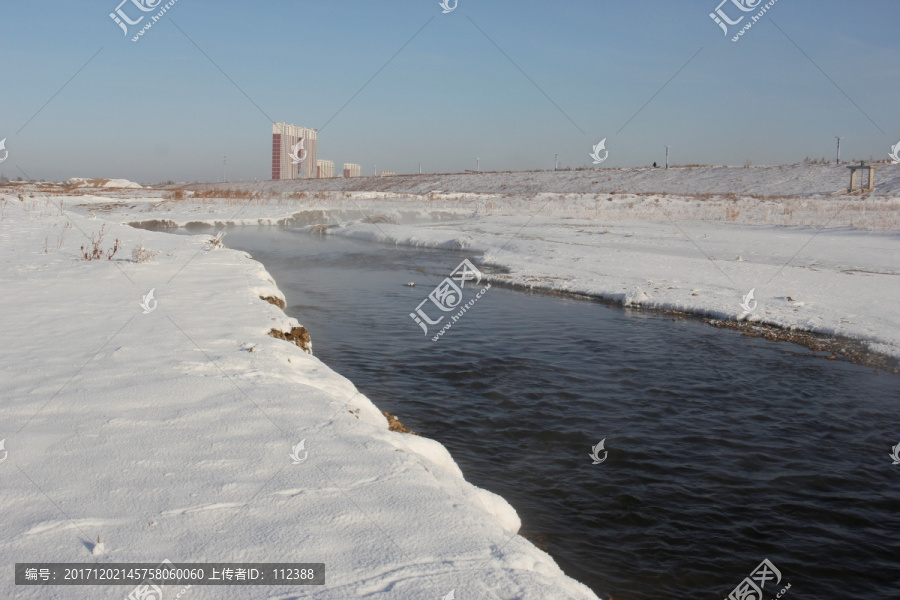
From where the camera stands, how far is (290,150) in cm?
5419

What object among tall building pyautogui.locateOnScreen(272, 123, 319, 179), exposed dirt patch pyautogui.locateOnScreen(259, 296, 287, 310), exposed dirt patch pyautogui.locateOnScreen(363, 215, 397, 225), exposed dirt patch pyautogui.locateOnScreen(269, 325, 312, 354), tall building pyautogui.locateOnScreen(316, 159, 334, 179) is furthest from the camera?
tall building pyautogui.locateOnScreen(316, 159, 334, 179)

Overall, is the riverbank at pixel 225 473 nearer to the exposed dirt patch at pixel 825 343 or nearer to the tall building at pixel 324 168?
the exposed dirt patch at pixel 825 343

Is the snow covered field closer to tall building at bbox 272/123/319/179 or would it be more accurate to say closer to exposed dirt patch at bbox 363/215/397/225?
exposed dirt patch at bbox 363/215/397/225

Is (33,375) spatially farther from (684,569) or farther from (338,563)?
(684,569)

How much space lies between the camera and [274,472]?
396cm

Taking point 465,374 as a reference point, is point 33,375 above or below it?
above

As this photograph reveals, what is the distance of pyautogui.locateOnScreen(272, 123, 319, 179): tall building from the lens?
50125mm

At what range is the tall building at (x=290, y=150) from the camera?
50125 millimetres

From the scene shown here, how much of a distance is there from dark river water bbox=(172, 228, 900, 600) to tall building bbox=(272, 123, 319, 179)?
110 ft

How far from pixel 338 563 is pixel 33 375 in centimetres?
372

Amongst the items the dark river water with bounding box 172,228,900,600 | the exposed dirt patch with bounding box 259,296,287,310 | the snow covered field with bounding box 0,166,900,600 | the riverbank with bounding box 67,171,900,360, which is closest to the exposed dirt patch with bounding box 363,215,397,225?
the riverbank with bounding box 67,171,900,360

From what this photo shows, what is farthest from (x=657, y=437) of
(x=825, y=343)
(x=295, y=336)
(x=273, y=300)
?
(x=273, y=300)

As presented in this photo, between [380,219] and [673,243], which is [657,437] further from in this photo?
[380,219]

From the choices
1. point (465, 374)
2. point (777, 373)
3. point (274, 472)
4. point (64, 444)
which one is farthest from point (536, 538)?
point (777, 373)
